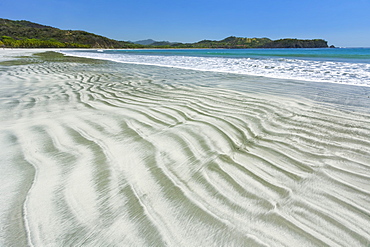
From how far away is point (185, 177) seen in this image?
181cm

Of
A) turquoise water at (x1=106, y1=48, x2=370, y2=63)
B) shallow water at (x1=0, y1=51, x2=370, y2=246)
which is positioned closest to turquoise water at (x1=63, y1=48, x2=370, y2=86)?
turquoise water at (x1=106, y1=48, x2=370, y2=63)

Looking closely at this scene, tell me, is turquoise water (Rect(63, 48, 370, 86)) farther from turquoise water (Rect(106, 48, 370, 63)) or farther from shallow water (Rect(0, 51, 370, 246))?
shallow water (Rect(0, 51, 370, 246))

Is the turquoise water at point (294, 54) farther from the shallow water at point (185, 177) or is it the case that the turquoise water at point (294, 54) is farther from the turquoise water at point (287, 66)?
the shallow water at point (185, 177)

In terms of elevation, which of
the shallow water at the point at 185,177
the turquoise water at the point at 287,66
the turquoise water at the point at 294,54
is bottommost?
the turquoise water at the point at 294,54

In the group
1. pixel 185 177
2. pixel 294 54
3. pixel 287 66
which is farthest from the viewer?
pixel 294 54

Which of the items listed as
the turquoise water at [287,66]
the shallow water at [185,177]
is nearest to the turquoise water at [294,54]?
the turquoise water at [287,66]

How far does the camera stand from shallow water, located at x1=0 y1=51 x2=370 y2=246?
4.19 ft

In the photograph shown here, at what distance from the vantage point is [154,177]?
5.90 ft

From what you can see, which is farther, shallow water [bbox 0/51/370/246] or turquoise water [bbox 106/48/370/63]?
turquoise water [bbox 106/48/370/63]

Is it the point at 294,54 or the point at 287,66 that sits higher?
the point at 287,66

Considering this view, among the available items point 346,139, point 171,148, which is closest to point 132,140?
point 171,148

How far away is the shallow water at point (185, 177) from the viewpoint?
1.28m

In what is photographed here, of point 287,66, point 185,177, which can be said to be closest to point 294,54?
point 287,66

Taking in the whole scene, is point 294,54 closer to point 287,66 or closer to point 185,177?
point 287,66
